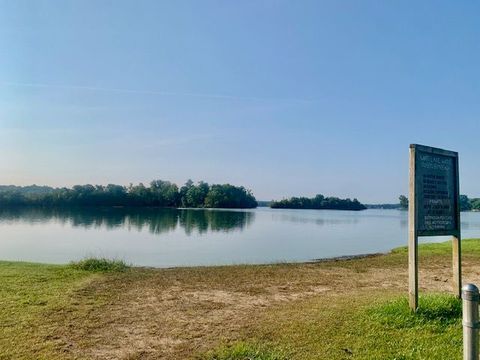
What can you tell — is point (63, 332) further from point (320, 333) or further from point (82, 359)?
point (320, 333)

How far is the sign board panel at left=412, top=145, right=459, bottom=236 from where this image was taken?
5641 mm

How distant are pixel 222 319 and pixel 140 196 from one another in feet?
311

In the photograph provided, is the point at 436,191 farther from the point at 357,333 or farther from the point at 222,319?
the point at 222,319

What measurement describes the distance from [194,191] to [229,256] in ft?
274

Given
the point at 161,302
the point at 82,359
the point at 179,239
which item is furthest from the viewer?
the point at 179,239

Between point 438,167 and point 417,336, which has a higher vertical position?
point 438,167

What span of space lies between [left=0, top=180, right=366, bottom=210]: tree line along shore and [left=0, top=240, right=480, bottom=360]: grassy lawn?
83730 millimetres

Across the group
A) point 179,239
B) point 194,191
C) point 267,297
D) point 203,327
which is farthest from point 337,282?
point 194,191

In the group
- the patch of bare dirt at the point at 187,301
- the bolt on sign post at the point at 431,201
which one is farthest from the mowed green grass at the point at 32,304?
the bolt on sign post at the point at 431,201

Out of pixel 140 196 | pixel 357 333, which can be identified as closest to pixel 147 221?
pixel 357 333

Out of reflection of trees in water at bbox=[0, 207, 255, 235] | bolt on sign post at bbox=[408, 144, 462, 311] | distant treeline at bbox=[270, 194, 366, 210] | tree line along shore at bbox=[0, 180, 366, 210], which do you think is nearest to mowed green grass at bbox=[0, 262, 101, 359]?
bolt on sign post at bbox=[408, 144, 462, 311]

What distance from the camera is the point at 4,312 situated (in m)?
5.64

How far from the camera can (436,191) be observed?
19.4ft

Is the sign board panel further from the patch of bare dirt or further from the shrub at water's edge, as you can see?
the shrub at water's edge
